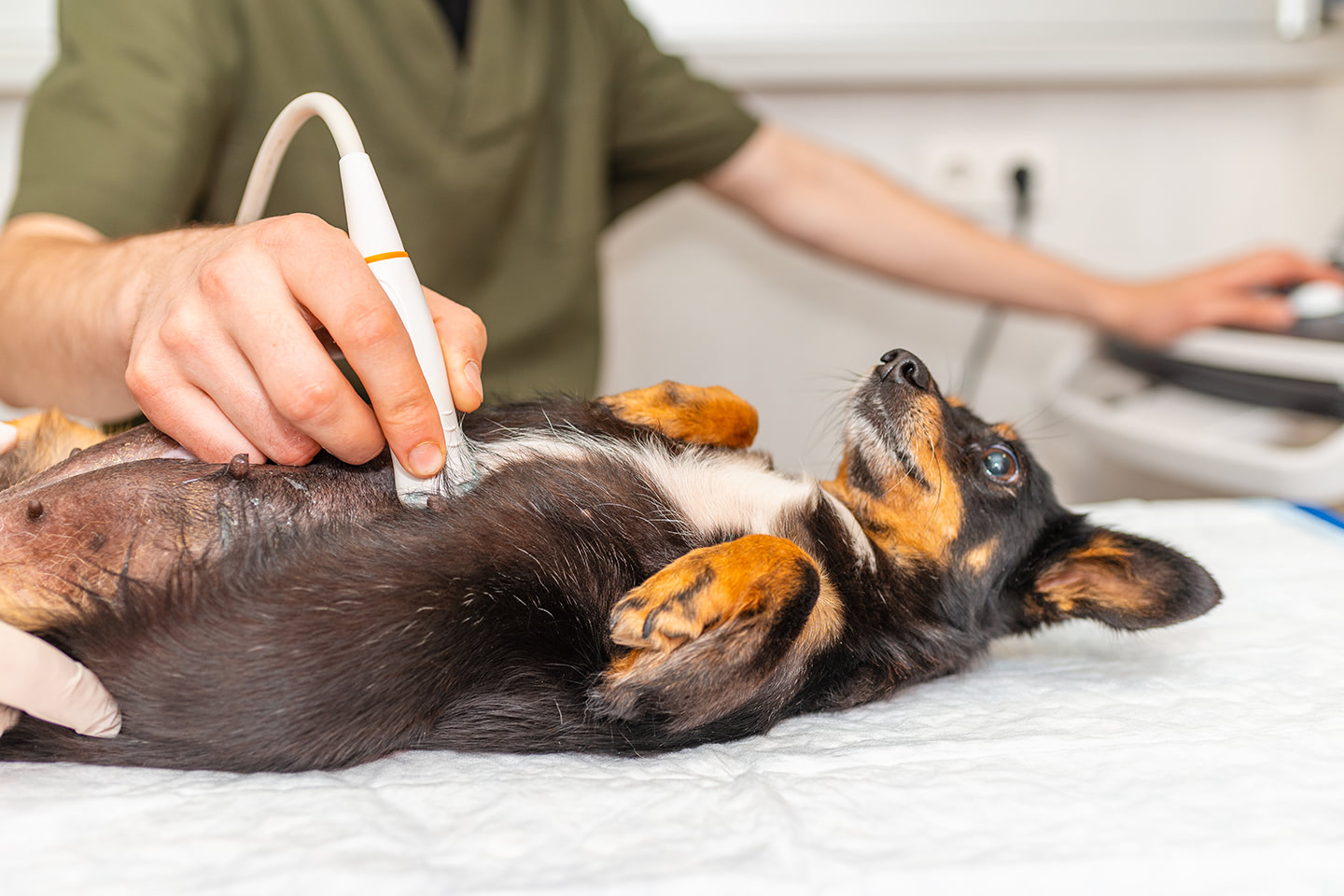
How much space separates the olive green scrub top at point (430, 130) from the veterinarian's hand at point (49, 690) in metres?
0.60

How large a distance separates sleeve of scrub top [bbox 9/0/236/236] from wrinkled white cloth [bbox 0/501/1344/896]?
792mm

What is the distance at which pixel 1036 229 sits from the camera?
2316 millimetres

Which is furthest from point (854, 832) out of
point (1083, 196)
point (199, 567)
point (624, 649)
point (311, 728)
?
point (1083, 196)

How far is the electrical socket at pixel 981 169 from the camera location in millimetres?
2229

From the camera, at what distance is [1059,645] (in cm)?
106

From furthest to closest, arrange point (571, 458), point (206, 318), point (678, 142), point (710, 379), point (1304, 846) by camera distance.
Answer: point (710, 379), point (678, 142), point (571, 458), point (206, 318), point (1304, 846)

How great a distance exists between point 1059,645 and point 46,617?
982 millimetres

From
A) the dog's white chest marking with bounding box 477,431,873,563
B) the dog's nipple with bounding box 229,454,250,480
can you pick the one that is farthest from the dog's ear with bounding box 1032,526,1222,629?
the dog's nipple with bounding box 229,454,250,480

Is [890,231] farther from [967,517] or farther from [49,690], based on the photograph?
[49,690]

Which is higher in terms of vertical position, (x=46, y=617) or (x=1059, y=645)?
(x=46, y=617)

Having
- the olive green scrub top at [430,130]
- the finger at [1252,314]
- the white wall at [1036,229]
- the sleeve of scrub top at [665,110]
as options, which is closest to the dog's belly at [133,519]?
the olive green scrub top at [430,130]

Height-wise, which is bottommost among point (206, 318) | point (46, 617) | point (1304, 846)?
point (1304, 846)

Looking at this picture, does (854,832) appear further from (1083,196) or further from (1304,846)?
(1083,196)

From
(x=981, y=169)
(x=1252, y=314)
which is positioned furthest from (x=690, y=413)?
A: (x=981, y=169)
